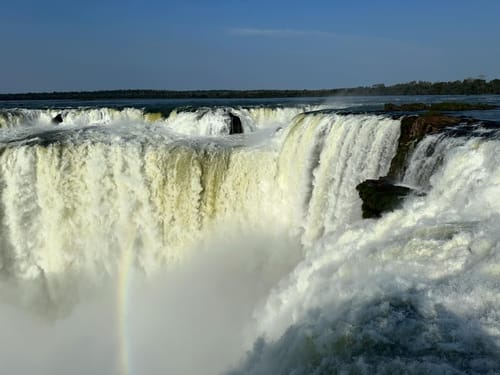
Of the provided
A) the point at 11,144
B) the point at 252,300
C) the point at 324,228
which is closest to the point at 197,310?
the point at 252,300

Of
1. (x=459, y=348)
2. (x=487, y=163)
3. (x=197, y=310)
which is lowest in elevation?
(x=197, y=310)

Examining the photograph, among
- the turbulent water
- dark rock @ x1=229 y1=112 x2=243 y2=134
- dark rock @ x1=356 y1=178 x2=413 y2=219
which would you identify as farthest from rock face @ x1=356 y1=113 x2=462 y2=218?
dark rock @ x1=229 y1=112 x2=243 y2=134

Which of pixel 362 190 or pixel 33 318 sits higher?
pixel 362 190

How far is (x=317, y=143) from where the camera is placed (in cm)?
1183

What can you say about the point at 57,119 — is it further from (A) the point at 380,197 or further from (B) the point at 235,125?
(A) the point at 380,197

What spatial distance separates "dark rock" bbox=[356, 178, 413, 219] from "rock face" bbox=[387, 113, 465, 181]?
474mm

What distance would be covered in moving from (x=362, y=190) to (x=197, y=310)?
4316mm

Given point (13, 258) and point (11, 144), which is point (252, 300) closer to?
point (13, 258)

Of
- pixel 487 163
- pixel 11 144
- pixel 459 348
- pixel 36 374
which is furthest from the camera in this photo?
pixel 11 144

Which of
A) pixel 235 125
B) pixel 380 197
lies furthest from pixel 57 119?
pixel 380 197

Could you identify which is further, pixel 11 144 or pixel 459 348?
pixel 11 144

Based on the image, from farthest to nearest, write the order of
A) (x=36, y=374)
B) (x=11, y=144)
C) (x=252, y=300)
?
(x=11, y=144), (x=252, y=300), (x=36, y=374)

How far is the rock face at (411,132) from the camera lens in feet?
29.8

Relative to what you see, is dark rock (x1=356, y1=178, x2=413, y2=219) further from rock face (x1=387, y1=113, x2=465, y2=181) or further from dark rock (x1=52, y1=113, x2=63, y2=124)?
dark rock (x1=52, y1=113, x2=63, y2=124)
